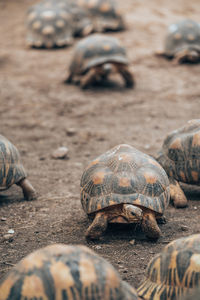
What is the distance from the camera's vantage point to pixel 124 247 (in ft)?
10.3

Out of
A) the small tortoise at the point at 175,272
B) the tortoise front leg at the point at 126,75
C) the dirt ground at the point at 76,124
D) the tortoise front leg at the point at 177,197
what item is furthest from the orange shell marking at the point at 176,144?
the tortoise front leg at the point at 126,75

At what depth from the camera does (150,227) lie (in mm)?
3154

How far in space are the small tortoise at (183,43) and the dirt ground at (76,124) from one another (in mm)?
199

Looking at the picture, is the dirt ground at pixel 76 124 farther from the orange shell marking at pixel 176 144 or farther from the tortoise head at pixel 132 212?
the orange shell marking at pixel 176 144

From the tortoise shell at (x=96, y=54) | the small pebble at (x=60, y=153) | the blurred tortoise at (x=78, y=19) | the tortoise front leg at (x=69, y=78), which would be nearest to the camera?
the small pebble at (x=60, y=153)

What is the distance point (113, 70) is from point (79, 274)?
574cm

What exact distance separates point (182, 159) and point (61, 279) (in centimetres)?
217

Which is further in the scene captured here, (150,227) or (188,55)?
(188,55)

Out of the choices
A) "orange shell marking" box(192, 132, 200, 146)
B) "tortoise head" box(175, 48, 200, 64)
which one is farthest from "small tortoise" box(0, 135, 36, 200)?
"tortoise head" box(175, 48, 200, 64)

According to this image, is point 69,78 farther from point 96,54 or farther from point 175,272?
point 175,272

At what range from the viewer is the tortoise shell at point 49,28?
9.57 meters

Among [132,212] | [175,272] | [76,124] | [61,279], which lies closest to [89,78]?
[76,124]

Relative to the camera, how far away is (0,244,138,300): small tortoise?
1.91 metres

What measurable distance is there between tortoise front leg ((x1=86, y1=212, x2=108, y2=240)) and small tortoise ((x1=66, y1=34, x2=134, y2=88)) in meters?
4.29
